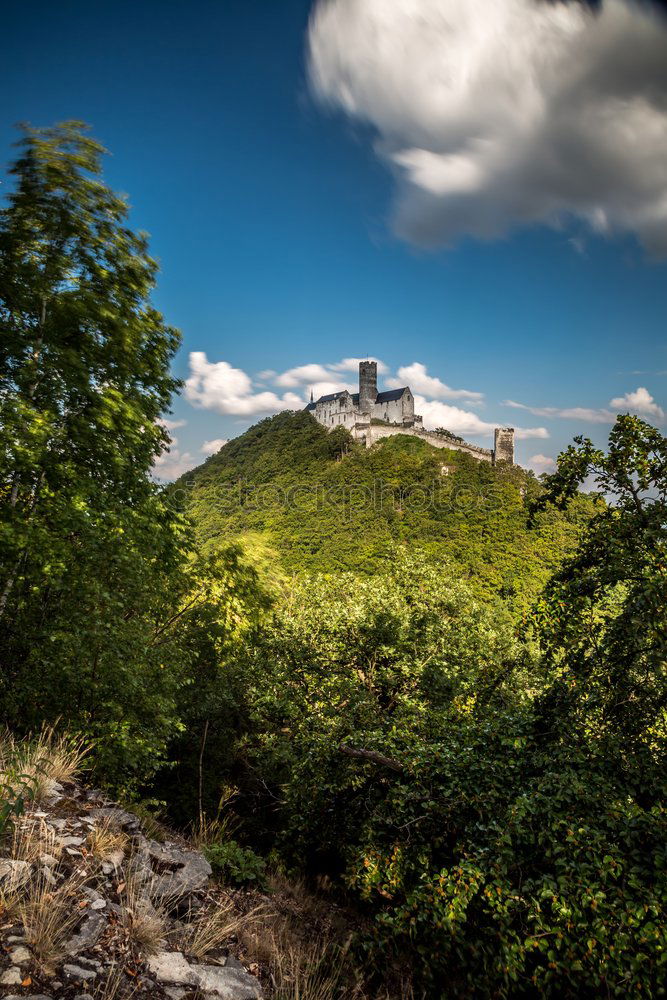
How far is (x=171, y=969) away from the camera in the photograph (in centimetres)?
311

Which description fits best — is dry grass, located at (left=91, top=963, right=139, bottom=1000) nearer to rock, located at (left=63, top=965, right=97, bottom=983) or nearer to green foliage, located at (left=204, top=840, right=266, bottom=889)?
rock, located at (left=63, top=965, right=97, bottom=983)

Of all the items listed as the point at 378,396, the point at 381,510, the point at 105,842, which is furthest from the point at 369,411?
the point at 105,842

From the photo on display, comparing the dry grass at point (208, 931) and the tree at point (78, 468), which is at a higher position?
the tree at point (78, 468)

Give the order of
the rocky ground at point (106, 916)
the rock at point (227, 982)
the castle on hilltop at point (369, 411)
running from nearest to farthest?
the rocky ground at point (106, 916), the rock at point (227, 982), the castle on hilltop at point (369, 411)

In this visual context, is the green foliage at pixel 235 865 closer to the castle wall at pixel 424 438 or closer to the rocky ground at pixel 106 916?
the rocky ground at pixel 106 916

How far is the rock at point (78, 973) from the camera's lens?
2.67 metres

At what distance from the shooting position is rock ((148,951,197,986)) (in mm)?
3033

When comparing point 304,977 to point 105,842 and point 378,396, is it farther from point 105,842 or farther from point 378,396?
point 378,396

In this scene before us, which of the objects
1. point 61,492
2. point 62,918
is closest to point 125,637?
point 61,492

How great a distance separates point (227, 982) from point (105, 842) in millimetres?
1346

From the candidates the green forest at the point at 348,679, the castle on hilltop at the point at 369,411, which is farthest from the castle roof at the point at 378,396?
the green forest at the point at 348,679

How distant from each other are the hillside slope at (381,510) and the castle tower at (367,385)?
16.9m

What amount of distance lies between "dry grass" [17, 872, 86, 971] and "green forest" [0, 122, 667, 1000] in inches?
26.0

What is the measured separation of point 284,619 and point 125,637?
5.93 meters
